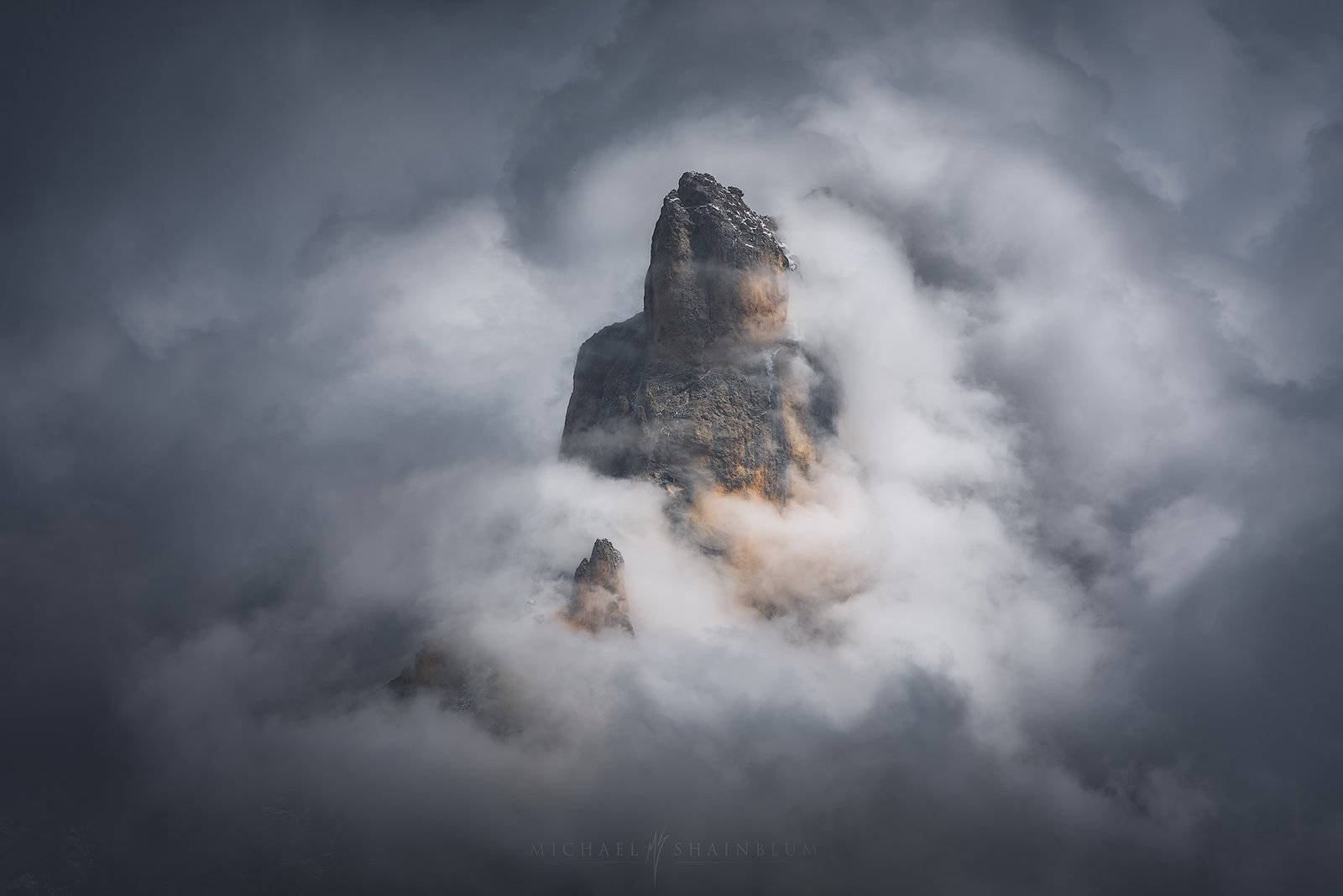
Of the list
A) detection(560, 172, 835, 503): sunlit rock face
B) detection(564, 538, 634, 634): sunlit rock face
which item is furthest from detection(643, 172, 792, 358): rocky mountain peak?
detection(564, 538, 634, 634): sunlit rock face

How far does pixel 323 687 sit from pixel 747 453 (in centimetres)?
8184

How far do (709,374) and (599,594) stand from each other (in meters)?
35.4

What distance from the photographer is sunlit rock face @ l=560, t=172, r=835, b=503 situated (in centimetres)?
11294

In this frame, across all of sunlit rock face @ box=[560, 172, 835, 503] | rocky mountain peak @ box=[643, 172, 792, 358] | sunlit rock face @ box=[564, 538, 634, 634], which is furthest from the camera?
rocky mountain peak @ box=[643, 172, 792, 358]

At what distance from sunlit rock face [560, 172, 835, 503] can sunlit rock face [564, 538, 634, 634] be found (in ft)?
55.5

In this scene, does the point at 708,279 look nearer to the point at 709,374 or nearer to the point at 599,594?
the point at 709,374

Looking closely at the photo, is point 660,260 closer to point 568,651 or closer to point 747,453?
point 747,453

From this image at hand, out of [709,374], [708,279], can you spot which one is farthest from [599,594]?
[708,279]

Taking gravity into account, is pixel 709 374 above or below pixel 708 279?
below

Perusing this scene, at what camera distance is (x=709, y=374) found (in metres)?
117

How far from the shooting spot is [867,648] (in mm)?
119688

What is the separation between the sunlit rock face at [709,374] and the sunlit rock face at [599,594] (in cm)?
1692

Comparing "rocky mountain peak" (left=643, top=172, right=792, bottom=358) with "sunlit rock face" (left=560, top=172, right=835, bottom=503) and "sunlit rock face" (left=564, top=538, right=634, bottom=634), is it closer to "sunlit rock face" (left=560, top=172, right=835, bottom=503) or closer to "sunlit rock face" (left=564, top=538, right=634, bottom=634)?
"sunlit rock face" (left=560, top=172, right=835, bottom=503)

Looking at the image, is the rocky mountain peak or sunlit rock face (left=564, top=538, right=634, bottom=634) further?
the rocky mountain peak
